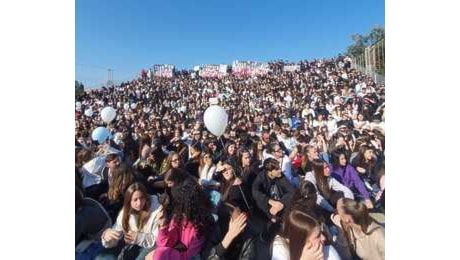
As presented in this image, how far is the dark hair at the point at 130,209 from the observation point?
347 centimetres

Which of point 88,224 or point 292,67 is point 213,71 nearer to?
point 292,67

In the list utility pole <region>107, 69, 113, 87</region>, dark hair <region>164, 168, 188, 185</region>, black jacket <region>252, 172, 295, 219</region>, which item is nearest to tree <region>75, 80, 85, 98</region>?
utility pole <region>107, 69, 113, 87</region>

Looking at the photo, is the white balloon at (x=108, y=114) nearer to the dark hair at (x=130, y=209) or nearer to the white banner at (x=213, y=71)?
the dark hair at (x=130, y=209)

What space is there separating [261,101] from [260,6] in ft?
2.53

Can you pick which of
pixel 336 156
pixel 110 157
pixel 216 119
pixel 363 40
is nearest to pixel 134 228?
pixel 110 157

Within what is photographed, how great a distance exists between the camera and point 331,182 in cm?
331

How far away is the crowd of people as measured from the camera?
328 centimetres

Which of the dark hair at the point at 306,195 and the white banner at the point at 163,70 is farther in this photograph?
the white banner at the point at 163,70

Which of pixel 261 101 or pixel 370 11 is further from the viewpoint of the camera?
pixel 261 101

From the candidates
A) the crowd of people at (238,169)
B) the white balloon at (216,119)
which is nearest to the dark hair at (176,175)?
the crowd of people at (238,169)

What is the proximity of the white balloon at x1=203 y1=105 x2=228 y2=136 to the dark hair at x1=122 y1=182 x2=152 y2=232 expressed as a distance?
75 cm

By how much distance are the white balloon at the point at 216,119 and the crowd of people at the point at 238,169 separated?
0.08m
